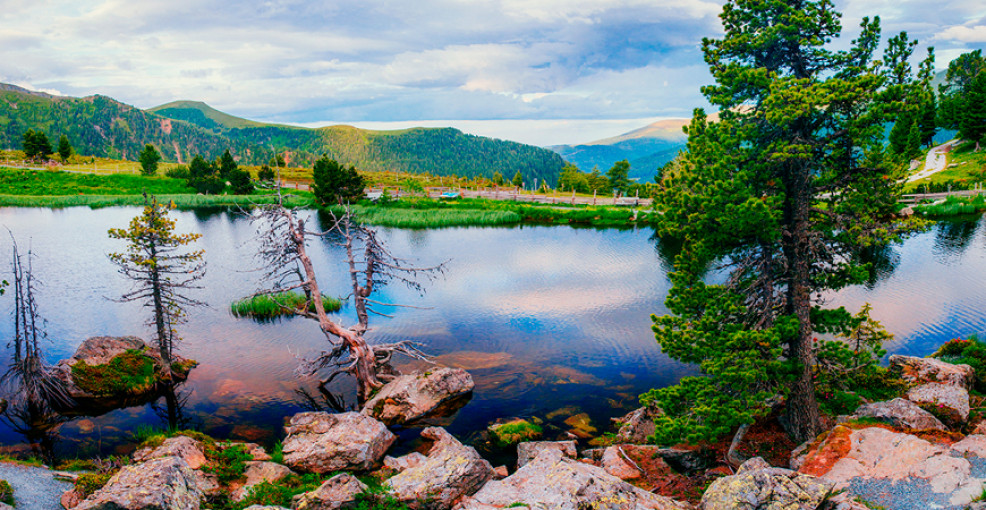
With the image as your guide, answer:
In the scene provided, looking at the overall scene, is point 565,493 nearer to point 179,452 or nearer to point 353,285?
point 179,452

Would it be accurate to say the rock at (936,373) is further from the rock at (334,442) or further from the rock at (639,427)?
the rock at (334,442)

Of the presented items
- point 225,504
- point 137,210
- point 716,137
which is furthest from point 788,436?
point 137,210

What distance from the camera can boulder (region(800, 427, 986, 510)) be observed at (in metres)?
9.42

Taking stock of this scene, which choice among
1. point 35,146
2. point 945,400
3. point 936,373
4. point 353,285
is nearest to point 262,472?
point 353,285

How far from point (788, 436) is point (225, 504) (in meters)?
14.3

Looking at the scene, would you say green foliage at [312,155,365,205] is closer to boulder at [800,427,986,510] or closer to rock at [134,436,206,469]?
rock at [134,436,206,469]

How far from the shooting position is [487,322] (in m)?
27.9

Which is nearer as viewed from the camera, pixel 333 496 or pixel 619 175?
pixel 333 496

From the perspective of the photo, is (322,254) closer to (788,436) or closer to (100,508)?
(100,508)

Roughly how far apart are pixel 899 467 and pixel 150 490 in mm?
15030

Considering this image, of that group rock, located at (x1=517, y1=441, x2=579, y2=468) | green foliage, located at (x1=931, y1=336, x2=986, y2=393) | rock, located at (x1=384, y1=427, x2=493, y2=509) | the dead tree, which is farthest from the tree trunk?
the dead tree

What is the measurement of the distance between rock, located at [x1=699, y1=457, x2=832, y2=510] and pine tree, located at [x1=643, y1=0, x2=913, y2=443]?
6.36 feet

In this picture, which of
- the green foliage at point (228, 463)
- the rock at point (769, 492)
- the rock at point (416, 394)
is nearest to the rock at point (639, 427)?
the rock at point (769, 492)

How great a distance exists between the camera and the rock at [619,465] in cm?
1297
